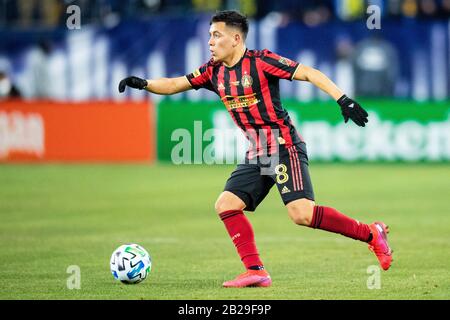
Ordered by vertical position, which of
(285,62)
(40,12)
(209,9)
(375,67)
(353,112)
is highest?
(40,12)

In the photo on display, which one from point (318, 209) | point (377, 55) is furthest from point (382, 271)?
point (377, 55)

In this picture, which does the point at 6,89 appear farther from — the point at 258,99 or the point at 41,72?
the point at 258,99

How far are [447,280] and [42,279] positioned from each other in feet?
10.9

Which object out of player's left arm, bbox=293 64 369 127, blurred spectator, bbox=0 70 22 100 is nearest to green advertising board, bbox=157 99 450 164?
blurred spectator, bbox=0 70 22 100

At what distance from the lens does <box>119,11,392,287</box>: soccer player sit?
334 inches

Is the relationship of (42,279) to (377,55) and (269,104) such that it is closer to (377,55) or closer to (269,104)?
(269,104)

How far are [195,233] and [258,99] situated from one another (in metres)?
4.13

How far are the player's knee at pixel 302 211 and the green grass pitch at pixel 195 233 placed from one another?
0.52 m

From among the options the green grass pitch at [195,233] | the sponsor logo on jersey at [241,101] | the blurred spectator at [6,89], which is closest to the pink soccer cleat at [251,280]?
the green grass pitch at [195,233]

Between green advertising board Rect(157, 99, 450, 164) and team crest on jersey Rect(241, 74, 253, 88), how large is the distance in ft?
38.3

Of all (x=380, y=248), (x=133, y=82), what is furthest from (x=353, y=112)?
(x=133, y=82)

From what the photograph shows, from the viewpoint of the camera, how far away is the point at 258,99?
8633 mm

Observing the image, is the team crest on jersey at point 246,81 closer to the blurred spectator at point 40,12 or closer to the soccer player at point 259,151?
the soccer player at point 259,151

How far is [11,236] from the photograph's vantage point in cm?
1212
